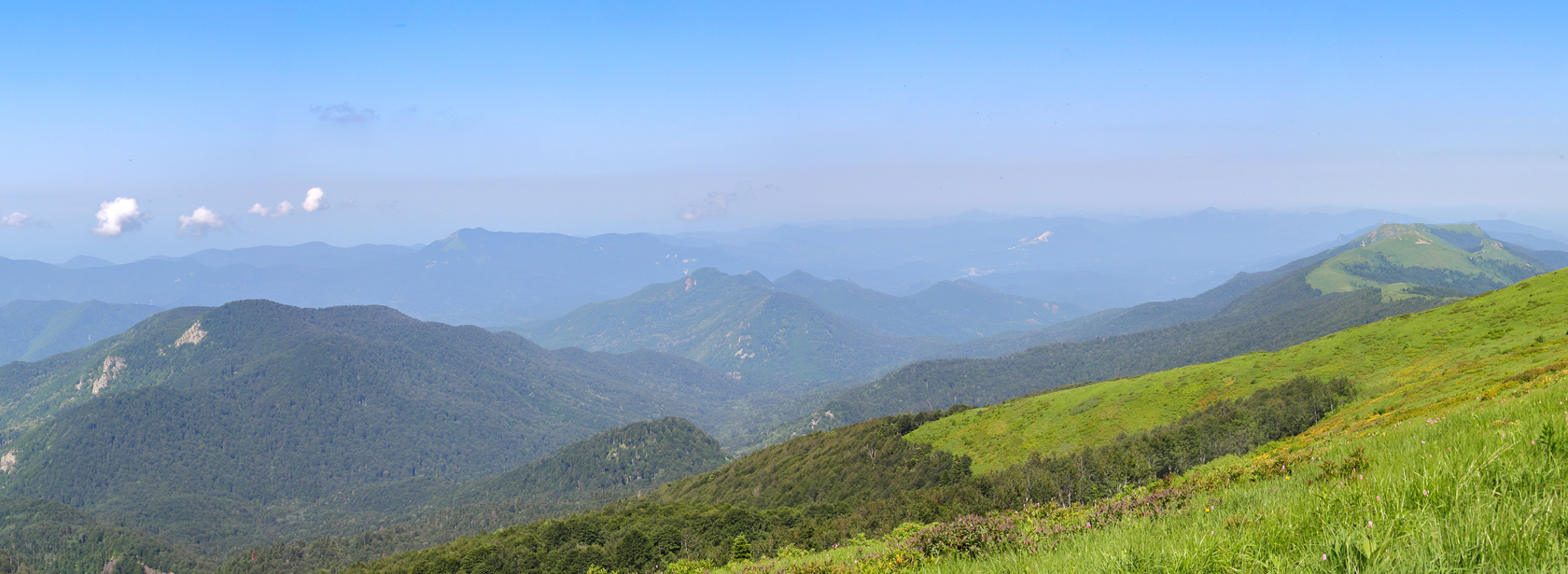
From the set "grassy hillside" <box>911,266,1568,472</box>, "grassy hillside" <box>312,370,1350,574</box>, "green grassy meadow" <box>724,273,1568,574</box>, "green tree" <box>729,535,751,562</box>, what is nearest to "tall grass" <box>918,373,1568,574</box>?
"green grassy meadow" <box>724,273,1568,574</box>

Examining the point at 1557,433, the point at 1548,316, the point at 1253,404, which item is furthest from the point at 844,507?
the point at 1557,433

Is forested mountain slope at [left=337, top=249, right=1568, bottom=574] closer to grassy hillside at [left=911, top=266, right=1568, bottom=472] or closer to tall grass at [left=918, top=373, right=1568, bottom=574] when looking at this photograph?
tall grass at [left=918, top=373, right=1568, bottom=574]

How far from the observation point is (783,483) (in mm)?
178500

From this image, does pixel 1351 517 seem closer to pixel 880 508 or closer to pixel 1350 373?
pixel 880 508

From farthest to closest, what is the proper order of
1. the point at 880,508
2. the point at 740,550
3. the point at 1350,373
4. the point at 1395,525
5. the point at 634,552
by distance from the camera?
1. the point at 1350,373
2. the point at 634,552
3. the point at 880,508
4. the point at 740,550
5. the point at 1395,525

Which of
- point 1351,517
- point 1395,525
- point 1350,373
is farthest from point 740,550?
point 1350,373

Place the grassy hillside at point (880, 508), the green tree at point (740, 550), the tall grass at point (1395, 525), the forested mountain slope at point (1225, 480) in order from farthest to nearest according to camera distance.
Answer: the grassy hillside at point (880, 508), the green tree at point (740, 550), the forested mountain slope at point (1225, 480), the tall grass at point (1395, 525)

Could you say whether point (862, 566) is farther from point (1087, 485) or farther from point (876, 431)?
point (876, 431)

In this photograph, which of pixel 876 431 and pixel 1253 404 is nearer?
pixel 1253 404

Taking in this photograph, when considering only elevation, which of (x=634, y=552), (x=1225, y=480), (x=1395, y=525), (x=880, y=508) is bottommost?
(x=634, y=552)

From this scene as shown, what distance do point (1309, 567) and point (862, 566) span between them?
11428 millimetres

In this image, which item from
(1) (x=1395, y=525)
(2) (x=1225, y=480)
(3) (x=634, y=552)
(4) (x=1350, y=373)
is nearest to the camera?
(1) (x=1395, y=525)

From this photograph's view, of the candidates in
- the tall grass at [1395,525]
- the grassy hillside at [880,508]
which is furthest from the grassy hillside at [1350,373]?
the tall grass at [1395,525]

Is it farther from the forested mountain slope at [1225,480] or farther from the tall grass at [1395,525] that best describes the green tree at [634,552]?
the tall grass at [1395,525]
